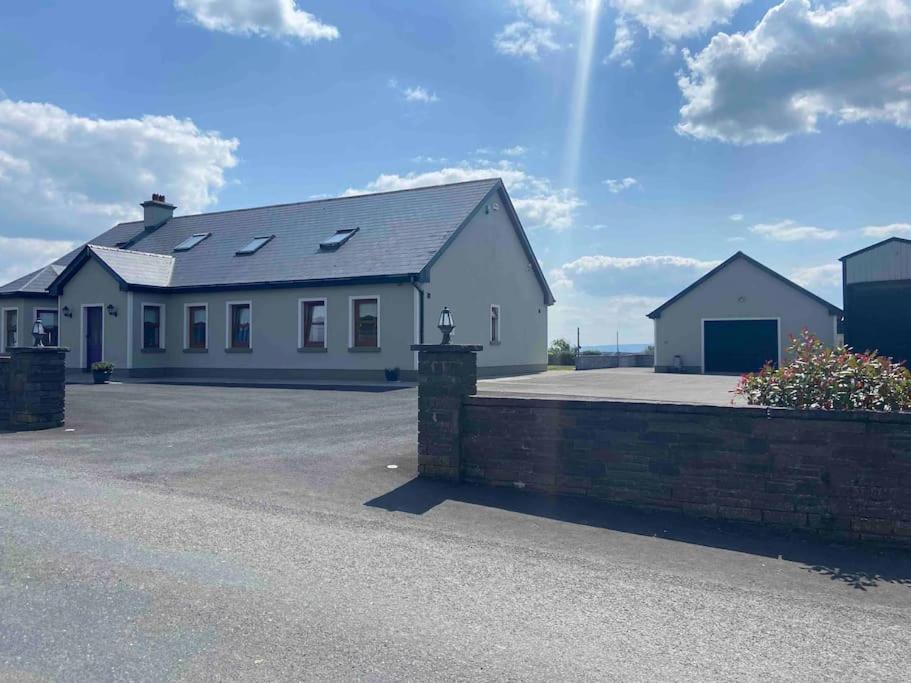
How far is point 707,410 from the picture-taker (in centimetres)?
695

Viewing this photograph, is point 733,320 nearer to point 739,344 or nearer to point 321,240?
point 739,344

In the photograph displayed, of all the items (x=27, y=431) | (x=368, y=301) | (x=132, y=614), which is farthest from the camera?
(x=368, y=301)

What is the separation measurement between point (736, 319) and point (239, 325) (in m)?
20.3

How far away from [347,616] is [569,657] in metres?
1.37

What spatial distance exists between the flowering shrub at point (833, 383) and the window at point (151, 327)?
77.5ft

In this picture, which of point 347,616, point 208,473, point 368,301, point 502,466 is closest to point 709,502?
point 502,466

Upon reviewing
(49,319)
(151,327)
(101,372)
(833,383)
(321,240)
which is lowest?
(101,372)

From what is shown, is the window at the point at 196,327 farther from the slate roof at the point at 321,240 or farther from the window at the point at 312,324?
the window at the point at 312,324

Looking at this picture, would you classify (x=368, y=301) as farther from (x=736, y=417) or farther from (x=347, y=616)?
(x=347, y=616)

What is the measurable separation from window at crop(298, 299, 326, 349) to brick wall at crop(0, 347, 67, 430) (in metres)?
11.6

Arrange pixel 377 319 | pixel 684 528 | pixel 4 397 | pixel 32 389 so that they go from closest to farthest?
pixel 684 528 → pixel 32 389 → pixel 4 397 → pixel 377 319

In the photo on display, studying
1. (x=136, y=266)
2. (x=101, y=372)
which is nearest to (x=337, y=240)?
(x=136, y=266)

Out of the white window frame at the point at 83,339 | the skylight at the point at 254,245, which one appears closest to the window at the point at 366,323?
the skylight at the point at 254,245

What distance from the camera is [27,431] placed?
39.5ft
